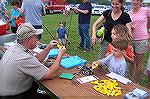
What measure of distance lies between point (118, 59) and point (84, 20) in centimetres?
291

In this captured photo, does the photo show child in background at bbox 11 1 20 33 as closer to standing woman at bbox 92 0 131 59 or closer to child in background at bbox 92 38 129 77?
standing woman at bbox 92 0 131 59

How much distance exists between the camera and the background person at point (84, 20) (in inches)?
208

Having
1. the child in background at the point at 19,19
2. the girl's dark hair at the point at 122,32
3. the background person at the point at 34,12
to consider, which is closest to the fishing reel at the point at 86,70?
the girl's dark hair at the point at 122,32

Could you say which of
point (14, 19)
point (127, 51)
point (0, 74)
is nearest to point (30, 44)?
point (0, 74)

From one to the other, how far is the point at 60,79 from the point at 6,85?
0.46 meters

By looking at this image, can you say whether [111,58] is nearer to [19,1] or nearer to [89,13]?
[89,13]

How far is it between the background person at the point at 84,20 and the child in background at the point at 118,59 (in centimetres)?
248

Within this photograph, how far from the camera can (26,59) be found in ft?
7.88

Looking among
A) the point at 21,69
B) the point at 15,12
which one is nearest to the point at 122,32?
the point at 21,69

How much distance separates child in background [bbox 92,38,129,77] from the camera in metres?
2.65

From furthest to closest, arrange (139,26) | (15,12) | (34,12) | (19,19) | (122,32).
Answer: (15,12), (19,19), (34,12), (139,26), (122,32)

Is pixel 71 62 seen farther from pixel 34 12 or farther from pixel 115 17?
pixel 34 12

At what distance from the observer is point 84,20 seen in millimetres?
5516

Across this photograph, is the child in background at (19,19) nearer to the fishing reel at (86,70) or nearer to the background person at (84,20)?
the background person at (84,20)
